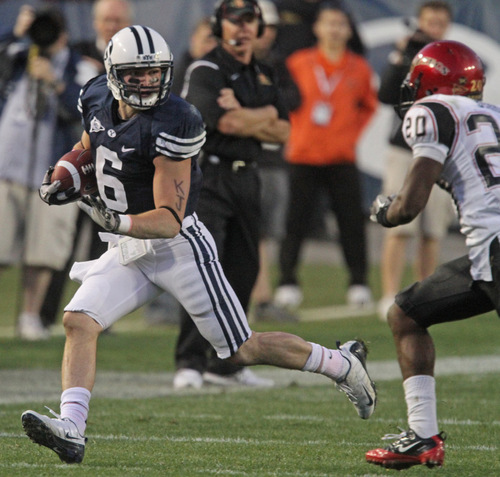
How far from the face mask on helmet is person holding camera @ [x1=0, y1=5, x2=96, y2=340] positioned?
3573mm

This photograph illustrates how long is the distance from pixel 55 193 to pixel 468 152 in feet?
4.99

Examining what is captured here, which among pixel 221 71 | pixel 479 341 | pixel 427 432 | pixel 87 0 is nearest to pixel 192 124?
pixel 427 432

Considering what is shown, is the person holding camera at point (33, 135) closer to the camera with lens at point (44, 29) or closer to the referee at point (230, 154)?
the camera with lens at point (44, 29)

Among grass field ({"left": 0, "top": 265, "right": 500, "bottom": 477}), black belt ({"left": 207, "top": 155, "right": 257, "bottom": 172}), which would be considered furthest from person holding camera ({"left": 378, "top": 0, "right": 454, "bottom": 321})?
black belt ({"left": 207, "top": 155, "right": 257, "bottom": 172})

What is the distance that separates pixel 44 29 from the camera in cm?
791

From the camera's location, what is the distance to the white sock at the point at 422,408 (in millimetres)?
4215

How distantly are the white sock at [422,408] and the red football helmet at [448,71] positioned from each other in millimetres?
1063

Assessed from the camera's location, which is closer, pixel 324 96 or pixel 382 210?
pixel 382 210

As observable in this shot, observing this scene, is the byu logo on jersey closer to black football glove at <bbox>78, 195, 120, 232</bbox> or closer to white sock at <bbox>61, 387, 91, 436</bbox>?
black football glove at <bbox>78, 195, 120, 232</bbox>

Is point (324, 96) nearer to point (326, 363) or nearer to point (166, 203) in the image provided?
point (326, 363)

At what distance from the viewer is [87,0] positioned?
37.3 feet

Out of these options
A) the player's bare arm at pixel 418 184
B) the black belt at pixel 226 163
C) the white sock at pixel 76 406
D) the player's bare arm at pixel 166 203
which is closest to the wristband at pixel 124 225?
the player's bare arm at pixel 166 203

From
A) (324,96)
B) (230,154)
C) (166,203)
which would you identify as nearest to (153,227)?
(166,203)

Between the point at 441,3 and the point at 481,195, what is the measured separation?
16.2ft
